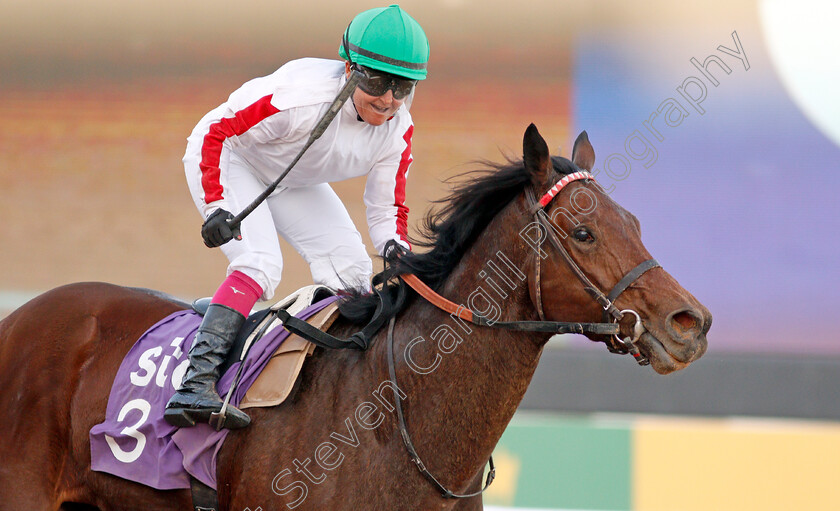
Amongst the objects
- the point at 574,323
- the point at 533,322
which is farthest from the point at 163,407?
the point at 574,323

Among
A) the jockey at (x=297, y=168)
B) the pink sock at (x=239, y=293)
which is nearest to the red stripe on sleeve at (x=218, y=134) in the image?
the jockey at (x=297, y=168)

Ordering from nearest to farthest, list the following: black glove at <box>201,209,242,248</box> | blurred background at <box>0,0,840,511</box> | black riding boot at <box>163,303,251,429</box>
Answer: black riding boot at <box>163,303,251,429</box> → black glove at <box>201,209,242,248</box> → blurred background at <box>0,0,840,511</box>

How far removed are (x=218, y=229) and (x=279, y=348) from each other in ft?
1.25

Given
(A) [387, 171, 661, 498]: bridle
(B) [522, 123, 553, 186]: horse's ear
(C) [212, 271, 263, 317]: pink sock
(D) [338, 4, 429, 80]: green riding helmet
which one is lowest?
(C) [212, 271, 263, 317]: pink sock

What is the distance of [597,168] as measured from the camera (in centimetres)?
521

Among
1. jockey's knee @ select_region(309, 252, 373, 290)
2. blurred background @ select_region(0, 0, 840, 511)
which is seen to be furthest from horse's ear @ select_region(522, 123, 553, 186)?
blurred background @ select_region(0, 0, 840, 511)

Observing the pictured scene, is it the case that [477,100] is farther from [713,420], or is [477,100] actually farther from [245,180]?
[245,180]

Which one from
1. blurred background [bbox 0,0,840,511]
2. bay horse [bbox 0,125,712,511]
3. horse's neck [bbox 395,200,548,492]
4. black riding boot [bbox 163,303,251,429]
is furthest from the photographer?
blurred background [bbox 0,0,840,511]

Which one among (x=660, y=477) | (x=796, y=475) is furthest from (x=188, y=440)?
(x=796, y=475)

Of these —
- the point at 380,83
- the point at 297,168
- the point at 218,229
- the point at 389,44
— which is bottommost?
the point at 218,229

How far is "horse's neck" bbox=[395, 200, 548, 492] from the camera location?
2068 millimetres

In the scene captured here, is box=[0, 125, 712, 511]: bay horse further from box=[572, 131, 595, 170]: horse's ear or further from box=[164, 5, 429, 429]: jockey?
box=[164, 5, 429, 429]: jockey

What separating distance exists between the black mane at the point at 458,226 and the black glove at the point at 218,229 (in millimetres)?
380

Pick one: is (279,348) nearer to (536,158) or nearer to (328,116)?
(328,116)
